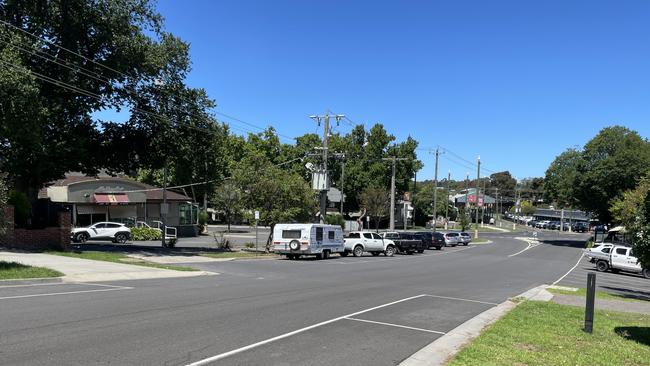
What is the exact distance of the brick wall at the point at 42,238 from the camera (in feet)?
84.9

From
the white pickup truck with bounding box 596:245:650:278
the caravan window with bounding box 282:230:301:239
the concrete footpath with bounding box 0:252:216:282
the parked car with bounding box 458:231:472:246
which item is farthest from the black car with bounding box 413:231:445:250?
the concrete footpath with bounding box 0:252:216:282

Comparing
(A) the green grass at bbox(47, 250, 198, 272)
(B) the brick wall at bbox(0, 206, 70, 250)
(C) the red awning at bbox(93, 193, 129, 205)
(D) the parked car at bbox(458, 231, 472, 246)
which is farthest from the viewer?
(D) the parked car at bbox(458, 231, 472, 246)

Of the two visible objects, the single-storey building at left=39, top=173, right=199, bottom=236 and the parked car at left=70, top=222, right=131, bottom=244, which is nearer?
the parked car at left=70, top=222, right=131, bottom=244

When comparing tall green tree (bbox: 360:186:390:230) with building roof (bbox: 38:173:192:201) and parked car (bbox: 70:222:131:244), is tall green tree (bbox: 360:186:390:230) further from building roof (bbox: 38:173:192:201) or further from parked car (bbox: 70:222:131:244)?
parked car (bbox: 70:222:131:244)

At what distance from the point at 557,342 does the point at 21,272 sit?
14.3m

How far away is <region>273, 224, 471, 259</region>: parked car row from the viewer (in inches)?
1255

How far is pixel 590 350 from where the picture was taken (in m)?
8.16

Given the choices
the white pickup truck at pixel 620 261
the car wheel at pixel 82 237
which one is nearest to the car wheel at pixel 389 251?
the white pickup truck at pixel 620 261

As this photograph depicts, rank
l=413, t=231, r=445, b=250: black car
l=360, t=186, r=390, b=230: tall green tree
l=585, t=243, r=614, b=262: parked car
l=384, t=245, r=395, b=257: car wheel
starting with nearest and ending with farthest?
l=585, t=243, r=614, b=262: parked car
l=384, t=245, r=395, b=257: car wheel
l=413, t=231, r=445, b=250: black car
l=360, t=186, r=390, b=230: tall green tree

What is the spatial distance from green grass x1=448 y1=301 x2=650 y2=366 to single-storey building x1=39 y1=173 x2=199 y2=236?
4147 centimetres

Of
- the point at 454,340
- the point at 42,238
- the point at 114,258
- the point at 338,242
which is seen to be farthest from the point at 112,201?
the point at 454,340

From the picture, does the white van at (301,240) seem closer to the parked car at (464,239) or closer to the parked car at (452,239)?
the parked car at (452,239)

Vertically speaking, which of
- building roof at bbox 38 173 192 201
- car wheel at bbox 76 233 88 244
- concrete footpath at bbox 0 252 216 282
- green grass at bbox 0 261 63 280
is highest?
building roof at bbox 38 173 192 201

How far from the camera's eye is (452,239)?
5803 centimetres
